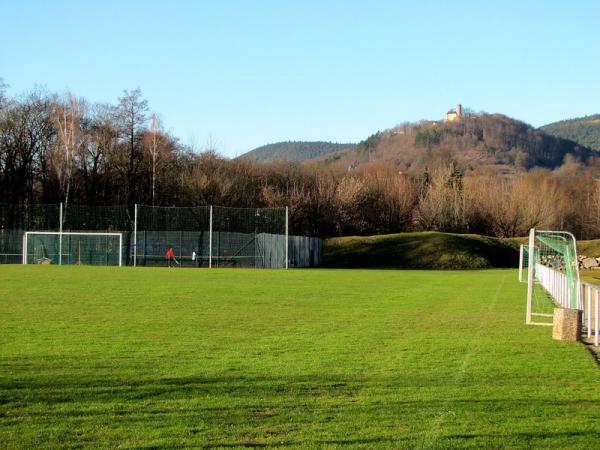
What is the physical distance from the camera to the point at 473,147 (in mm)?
186125

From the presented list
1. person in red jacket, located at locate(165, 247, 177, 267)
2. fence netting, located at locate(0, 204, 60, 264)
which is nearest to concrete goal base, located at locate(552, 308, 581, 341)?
person in red jacket, located at locate(165, 247, 177, 267)

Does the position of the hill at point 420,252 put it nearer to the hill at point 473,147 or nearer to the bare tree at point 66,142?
the bare tree at point 66,142

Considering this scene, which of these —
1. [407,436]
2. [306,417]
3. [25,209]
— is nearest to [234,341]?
[306,417]

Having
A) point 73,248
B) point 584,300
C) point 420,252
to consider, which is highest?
point 73,248

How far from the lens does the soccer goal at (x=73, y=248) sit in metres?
50.6

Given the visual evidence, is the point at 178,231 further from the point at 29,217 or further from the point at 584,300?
the point at 584,300

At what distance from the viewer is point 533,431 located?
6.72 metres

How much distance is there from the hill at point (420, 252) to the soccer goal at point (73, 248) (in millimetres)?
20076

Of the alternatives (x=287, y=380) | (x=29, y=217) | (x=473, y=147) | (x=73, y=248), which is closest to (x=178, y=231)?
(x=73, y=248)

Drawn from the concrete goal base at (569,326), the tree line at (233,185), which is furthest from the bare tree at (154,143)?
the concrete goal base at (569,326)

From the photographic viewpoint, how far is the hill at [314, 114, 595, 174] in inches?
6890

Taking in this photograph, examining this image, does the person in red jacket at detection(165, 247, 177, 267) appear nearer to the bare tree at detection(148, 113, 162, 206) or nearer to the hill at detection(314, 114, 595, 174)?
the bare tree at detection(148, 113, 162, 206)

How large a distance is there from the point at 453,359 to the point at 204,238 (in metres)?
41.5

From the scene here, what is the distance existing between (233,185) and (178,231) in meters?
23.5
